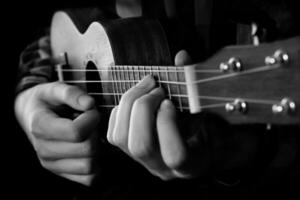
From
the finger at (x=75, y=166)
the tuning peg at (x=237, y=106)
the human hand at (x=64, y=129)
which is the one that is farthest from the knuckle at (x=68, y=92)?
the tuning peg at (x=237, y=106)

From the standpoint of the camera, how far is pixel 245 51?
0.47m

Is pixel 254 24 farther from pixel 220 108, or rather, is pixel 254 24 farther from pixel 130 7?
pixel 130 7

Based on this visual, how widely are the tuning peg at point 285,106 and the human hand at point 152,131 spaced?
14 cm

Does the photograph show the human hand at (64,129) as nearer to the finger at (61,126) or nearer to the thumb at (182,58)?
the finger at (61,126)

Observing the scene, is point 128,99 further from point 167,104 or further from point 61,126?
point 61,126

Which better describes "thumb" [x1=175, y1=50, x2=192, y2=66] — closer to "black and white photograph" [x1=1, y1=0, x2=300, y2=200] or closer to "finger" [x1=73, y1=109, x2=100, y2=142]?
"black and white photograph" [x1=1, y1=0, x2=300, y2=200]

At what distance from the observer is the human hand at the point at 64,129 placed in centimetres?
74

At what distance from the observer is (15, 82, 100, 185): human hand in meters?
0.74

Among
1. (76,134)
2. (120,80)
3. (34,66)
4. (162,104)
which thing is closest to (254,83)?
(162,104)

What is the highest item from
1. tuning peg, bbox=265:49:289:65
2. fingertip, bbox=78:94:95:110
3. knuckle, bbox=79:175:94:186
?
tuning peg, bbox=265:49:289:65

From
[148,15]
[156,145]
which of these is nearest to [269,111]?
[156,145]

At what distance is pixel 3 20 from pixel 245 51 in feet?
2.61

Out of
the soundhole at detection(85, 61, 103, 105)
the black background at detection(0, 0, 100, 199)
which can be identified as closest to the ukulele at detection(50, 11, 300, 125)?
the soundhole at detection(85, 61, 103, 105)

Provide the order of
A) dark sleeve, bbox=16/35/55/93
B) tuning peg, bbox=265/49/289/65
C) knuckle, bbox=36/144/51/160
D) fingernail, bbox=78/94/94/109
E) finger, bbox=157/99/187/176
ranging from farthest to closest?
1. dark sleeve, bbox=16/35/55/93
2. knuckle, bbox=36/144/51/160
3. fingernail, bbox=78/94/94/109
4. finger, bbox=157/99/187/176
5. tuning peg, bbox=265/49/289/65
